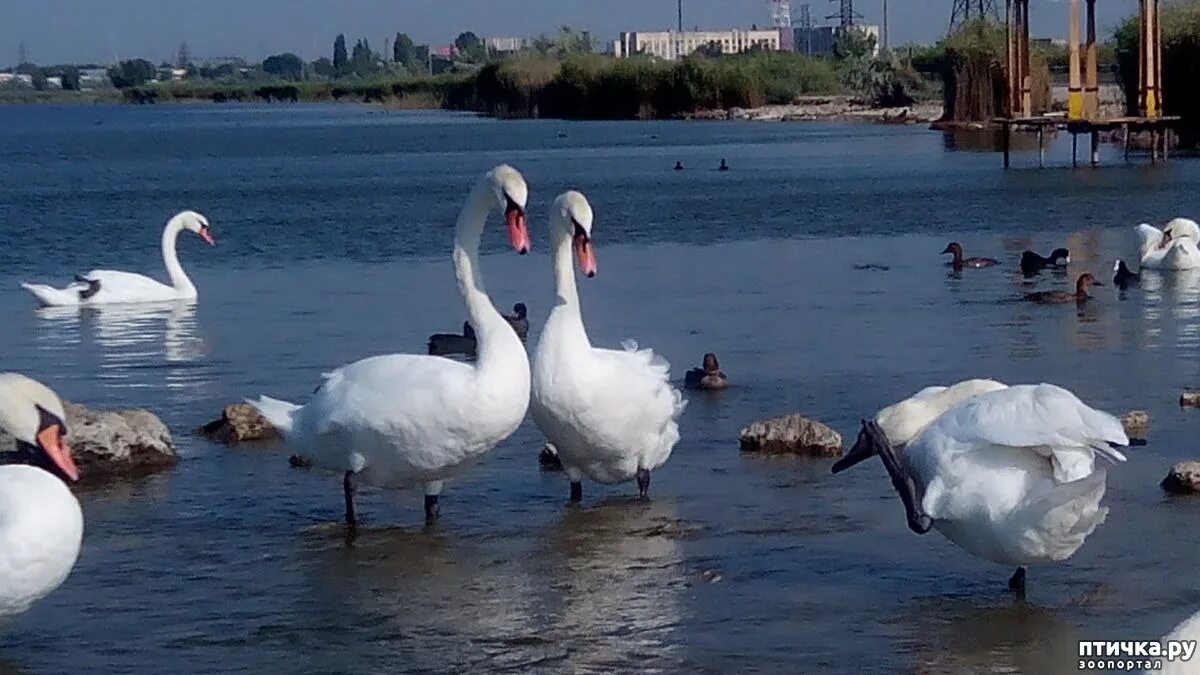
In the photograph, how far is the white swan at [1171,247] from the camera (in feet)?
71.4

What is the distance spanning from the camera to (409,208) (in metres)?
40.0

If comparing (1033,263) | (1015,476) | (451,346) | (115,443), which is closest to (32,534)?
(1015,476)

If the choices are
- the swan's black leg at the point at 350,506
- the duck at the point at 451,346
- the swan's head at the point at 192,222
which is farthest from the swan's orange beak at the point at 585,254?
the swan's head at the point at 192,222

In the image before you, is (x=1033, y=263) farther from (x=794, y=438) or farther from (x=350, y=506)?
(x=350, y=506)

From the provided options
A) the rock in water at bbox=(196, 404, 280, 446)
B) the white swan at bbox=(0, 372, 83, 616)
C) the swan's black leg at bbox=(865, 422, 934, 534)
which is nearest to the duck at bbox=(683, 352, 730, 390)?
the rock in water at bbox=(196, 404, 280, 446)

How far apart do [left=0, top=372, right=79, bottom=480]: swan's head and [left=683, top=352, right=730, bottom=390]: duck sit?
21.3 feet

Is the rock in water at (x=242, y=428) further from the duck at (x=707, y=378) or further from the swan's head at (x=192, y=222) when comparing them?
the swan's head at (x=192, y=222)

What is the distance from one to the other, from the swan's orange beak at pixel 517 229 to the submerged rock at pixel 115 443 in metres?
3.07

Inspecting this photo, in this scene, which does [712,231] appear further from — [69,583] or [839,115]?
[839,115]

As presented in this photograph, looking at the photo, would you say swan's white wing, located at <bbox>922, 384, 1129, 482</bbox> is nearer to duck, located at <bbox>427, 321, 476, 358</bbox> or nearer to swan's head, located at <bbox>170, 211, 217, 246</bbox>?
duck, located at <bbox>427, 321, 476, 358</bbox>

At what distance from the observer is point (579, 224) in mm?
9953

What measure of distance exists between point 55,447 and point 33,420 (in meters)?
0.13

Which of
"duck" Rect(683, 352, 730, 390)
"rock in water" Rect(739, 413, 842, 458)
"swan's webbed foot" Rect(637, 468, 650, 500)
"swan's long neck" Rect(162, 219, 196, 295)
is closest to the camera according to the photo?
"swan's webbed foot" Rect(637, 468, 650, 500)

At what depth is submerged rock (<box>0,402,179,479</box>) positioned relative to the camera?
11.4 meters
